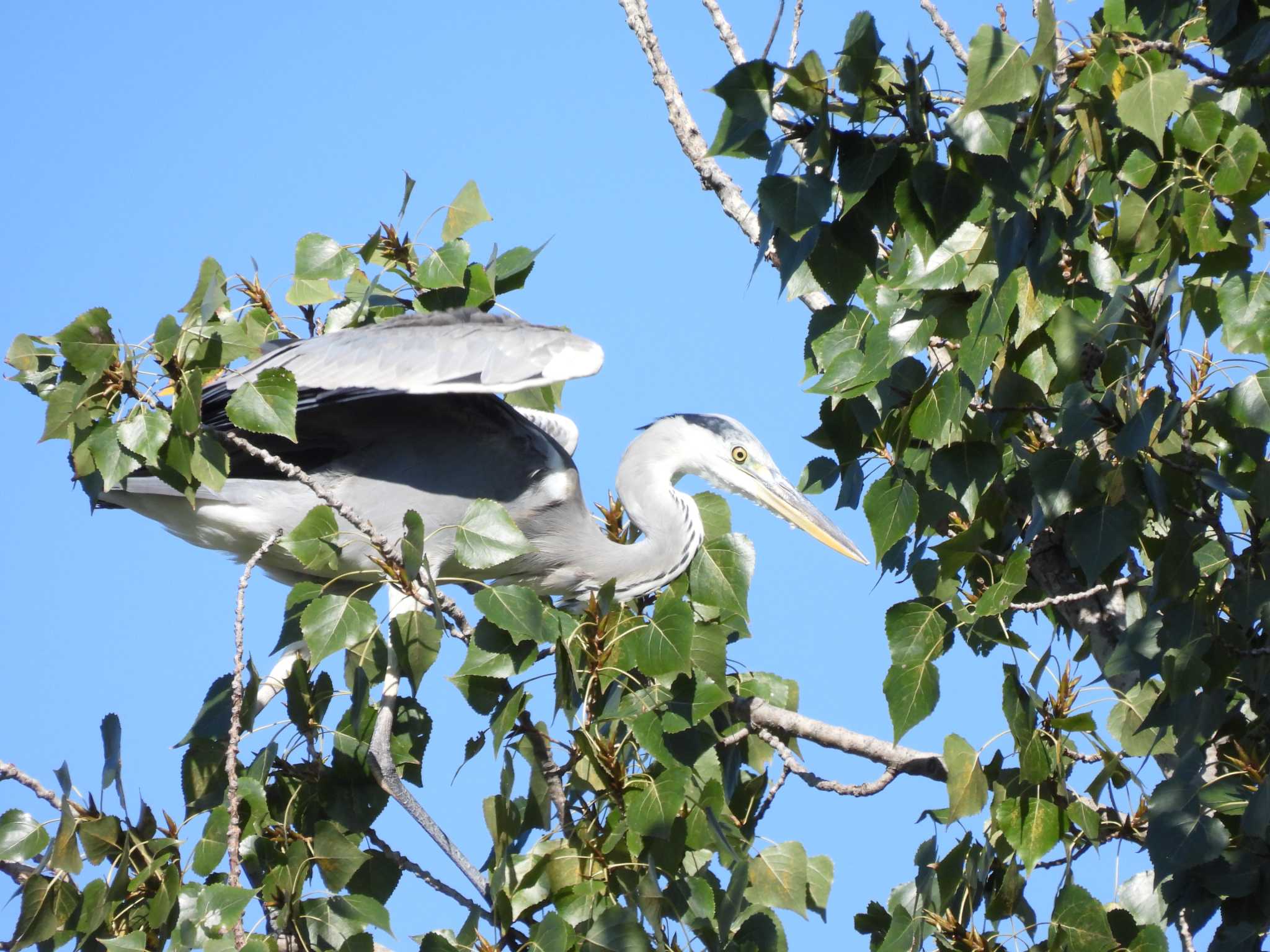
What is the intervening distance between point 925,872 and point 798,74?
51.8 inches

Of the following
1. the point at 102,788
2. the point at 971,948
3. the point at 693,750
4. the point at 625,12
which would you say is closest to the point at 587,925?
the point at 693,750

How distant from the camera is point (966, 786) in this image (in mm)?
2215

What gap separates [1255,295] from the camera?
1903 mm

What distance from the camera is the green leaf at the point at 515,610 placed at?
228 centimetres

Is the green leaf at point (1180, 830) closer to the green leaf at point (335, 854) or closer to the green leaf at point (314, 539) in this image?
the green leaf at point (335, 854)

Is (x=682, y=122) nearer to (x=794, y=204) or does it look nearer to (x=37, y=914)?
(x=794, y=204)

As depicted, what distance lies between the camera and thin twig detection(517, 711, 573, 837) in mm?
2477

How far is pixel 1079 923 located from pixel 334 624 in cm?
134

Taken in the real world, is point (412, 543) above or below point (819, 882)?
above

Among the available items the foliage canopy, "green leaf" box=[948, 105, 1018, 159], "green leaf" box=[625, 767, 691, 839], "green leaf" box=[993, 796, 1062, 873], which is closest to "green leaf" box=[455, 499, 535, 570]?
the foliage canopy

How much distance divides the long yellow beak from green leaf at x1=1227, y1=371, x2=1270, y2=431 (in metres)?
2.36

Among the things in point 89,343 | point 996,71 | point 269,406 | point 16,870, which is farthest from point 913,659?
point 16,870

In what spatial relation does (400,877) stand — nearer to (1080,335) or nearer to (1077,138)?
(1080,335)

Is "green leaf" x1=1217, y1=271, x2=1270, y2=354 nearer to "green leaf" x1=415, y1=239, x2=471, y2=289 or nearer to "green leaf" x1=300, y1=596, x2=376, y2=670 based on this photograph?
"green leaf" x1=300, y1=596, x2=376, y2=670
